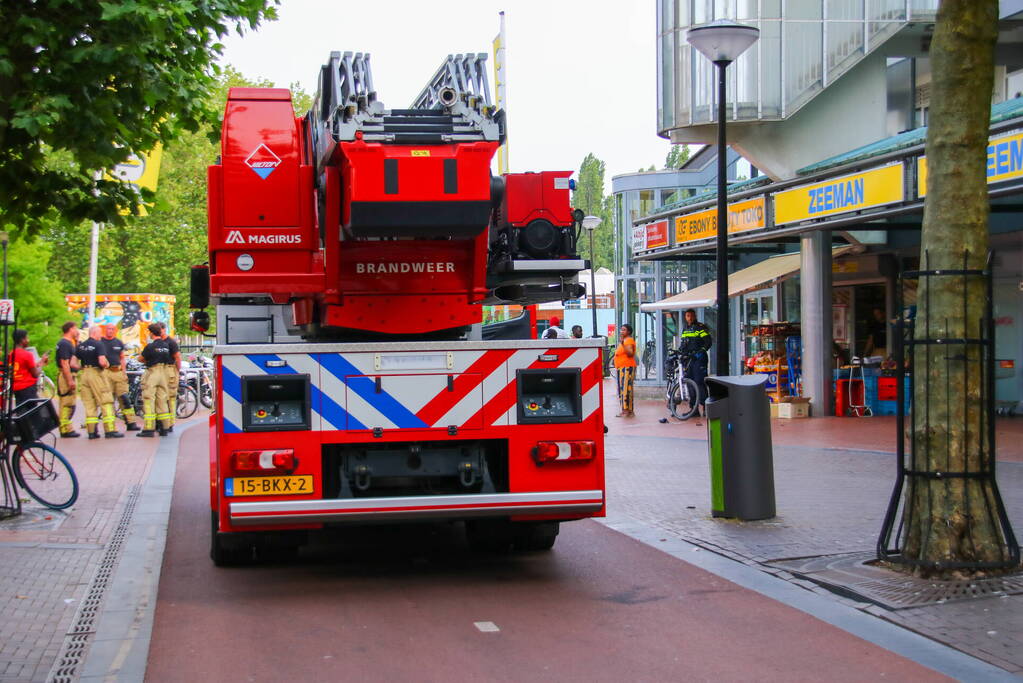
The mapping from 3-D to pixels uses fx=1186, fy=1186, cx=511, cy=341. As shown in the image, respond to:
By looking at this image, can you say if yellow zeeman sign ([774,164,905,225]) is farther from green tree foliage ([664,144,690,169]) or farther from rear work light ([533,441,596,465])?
green tree foliage ([664,144,690,169])

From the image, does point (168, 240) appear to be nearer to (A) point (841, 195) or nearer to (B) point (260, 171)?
(A) point (841, 195)

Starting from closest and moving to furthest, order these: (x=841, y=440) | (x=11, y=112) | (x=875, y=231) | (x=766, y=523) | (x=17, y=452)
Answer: (x=11, y=112) → (x=766, y=523) → (x=17, y=452) → (x=841, y=440) → (x=875, y=231)

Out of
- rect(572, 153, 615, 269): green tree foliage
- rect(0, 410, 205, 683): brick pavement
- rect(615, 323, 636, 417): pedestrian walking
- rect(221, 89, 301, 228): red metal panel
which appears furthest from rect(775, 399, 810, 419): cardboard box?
rect(572, 153, 615, 269): green tree foliage

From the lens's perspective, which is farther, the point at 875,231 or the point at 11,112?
the point at 875,231

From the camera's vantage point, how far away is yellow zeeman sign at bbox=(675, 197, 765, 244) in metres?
21.4

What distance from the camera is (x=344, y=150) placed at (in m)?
7.01

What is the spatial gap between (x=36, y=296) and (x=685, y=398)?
105 ft

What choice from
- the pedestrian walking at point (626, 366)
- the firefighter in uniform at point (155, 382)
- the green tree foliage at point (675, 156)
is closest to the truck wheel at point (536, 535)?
the firefighter in uniform at point (155, 382)

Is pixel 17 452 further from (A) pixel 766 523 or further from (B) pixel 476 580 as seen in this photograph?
(A) pixel 766 523

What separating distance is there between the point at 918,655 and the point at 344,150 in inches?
164

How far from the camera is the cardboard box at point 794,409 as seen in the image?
68.1 feet

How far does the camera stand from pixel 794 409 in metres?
20.8

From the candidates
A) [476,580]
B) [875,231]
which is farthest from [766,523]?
[875,231]

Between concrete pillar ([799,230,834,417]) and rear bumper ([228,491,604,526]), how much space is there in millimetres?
14124
